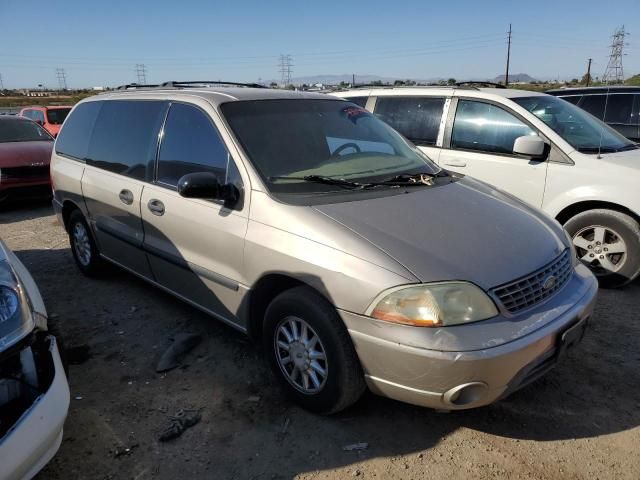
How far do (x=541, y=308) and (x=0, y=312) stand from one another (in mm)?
2471

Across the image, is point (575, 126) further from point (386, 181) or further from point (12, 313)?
point (12, 313)

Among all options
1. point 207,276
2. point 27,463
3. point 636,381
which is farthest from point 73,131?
point 636,381

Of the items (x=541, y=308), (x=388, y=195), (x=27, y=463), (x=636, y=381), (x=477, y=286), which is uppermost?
(x=388, y=195)

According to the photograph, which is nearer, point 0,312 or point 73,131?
point 0,312

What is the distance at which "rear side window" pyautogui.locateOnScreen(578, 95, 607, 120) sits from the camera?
813cm

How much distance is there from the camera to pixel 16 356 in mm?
2059

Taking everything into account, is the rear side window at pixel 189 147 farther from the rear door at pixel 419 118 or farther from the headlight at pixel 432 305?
the rear door at pixel 419 118

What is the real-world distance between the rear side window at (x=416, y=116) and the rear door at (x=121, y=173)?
2.98 m

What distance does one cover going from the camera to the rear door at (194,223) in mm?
3059

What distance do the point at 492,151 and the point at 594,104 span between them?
4.28m

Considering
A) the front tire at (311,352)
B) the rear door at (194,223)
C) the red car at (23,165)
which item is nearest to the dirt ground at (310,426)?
the front tire at (311,352)

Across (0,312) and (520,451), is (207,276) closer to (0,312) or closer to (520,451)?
(0,312)

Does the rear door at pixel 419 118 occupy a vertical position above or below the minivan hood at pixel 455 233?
above

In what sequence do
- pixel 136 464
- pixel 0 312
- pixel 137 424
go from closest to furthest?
pixel 0 312
pixel 136 464
pixel 137 424
